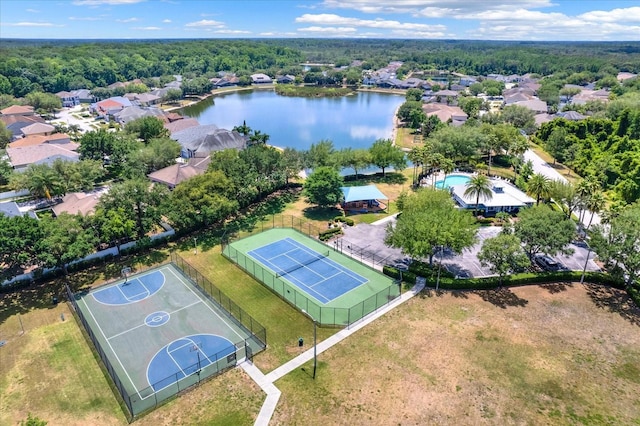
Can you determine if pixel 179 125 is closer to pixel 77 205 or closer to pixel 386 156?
pixel 77 205

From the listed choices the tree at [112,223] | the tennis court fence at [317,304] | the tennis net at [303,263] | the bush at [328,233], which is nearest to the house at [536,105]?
the bush at [328,233]

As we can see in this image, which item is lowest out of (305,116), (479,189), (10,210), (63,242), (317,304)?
(317,304)

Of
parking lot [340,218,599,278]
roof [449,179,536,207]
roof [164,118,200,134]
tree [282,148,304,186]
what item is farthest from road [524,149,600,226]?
roof [164,118,200,134]

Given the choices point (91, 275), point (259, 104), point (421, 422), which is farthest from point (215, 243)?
Result: point (259, 104)

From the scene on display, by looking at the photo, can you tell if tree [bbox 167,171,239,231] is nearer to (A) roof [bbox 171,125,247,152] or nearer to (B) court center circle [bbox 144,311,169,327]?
(B) court center circle [bbox 144,311,169,327]

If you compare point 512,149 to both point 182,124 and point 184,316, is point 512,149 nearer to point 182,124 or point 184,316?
point 184,316

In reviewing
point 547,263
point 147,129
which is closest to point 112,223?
point 547,263
